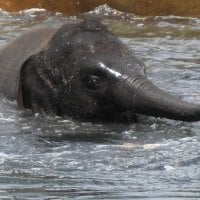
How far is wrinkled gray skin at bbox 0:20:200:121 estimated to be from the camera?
778 centimetres

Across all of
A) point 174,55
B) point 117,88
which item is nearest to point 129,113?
point 117,88

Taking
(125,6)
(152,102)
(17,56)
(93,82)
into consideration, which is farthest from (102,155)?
(125,6)

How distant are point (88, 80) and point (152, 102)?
2.51 ft

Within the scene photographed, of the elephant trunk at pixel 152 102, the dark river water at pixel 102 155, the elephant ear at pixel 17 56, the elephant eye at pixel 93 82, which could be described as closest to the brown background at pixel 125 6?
the dark river water at pixel 102 155

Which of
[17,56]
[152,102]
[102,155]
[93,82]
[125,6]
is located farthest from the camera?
[125,6]

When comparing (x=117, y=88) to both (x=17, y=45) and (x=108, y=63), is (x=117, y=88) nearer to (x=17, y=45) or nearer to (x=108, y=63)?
(x=108, y=63)

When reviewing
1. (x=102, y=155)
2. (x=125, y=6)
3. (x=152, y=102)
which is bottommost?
(x=125, y=6)

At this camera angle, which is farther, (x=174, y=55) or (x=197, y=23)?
(x=197, y=23)

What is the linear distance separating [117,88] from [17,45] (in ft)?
5.99

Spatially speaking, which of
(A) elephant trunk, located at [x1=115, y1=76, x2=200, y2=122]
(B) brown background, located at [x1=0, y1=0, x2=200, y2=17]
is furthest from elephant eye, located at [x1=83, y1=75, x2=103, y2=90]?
(B) brown background, located at [x1=0, y1=0, x2=200, y2=17]

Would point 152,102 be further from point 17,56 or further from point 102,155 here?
point 17,56

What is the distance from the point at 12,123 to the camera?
812 centimetres

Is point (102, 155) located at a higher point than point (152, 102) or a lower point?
lower

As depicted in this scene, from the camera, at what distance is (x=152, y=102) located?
24.8ft
